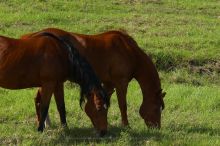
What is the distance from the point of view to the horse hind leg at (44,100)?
798 centimetres

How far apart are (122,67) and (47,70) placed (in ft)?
4.54

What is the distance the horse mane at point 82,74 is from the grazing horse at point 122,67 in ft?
1.87

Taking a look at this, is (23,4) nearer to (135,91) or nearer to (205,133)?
(135,91)

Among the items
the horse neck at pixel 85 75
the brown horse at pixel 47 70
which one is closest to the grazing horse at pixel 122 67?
the brown horse at pixel 47 70

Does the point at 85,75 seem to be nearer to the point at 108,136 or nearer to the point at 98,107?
the point at 98,107

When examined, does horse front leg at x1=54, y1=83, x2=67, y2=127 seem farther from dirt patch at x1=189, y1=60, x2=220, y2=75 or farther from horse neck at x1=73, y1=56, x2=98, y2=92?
dirt patch at x1=189, y1=60, x2=220, y2=75

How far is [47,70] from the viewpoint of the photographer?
7.90 metres

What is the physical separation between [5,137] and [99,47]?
2030 mm

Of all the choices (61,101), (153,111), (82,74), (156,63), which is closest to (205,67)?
(156,63)

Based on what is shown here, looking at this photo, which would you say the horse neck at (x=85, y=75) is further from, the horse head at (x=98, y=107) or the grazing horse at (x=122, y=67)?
the grazing horse at (x=122, y=67)

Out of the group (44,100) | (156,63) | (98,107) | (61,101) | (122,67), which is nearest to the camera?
(98,107)

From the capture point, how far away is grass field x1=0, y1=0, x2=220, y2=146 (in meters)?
8.10

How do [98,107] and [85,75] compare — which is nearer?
[98,107]

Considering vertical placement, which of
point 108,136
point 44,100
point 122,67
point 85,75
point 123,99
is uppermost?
point 85,75
